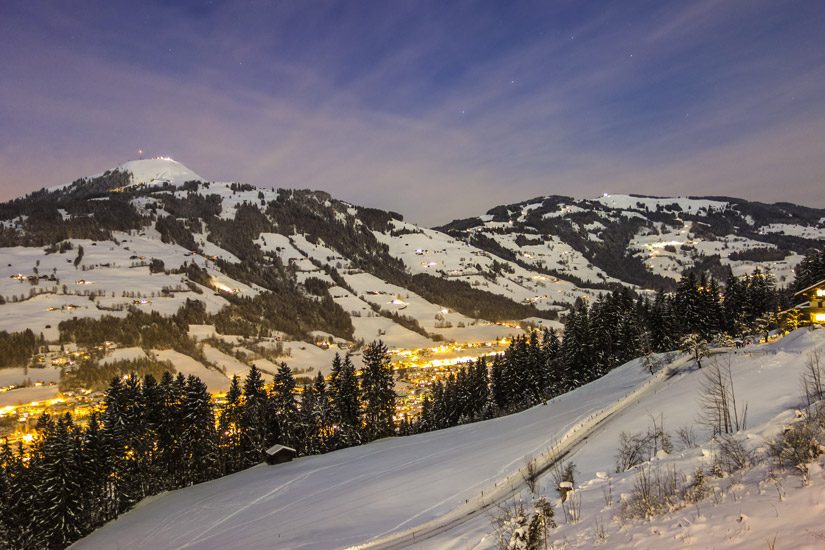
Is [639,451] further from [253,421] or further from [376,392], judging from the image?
[253,421]

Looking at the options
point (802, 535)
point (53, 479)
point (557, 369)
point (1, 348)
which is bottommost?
point (557, 369)

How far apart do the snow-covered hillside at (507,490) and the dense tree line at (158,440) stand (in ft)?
18.2

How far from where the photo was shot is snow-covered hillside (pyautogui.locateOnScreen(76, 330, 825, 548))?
10.0 metres

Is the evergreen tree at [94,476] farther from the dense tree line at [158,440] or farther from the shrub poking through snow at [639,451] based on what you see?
the shrub poking through snow at [639,451]

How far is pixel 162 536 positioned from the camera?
36.0 m

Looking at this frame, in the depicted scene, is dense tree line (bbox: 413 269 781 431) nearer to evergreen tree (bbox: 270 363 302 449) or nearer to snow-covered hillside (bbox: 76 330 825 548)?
snow-covered hillside (bbox: 76 330 825 548)

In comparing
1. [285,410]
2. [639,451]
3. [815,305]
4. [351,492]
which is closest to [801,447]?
[639,451]

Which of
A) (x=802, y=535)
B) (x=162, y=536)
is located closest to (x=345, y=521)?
(x=162, y=536)

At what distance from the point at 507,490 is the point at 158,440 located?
54398mm

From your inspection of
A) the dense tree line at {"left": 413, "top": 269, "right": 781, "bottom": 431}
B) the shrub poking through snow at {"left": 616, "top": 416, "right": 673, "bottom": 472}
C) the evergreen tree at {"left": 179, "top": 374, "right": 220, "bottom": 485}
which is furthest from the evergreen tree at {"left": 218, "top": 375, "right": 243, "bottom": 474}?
the shrub poking through snow at {"left": 616, "top": 416, "right": 673, "bottom": 472}

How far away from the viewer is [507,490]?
1033 inches

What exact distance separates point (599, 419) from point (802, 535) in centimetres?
3508

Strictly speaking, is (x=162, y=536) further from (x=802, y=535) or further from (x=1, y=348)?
(x=1, y=348)

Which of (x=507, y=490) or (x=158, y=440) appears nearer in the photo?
(x=507, y=490)
